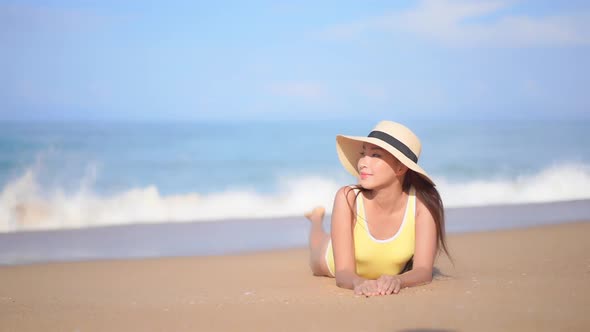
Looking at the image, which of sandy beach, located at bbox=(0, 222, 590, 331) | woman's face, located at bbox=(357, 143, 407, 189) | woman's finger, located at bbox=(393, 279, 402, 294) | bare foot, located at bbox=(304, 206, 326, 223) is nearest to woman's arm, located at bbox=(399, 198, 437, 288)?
sandy beach, located at bbox=(0, 222, 590, 331)

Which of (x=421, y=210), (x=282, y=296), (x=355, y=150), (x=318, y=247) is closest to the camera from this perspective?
(x=282, y=296)

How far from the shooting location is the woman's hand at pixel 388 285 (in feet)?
15.6

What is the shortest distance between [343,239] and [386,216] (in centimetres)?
38

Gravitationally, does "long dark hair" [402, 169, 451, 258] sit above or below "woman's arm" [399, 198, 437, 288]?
above

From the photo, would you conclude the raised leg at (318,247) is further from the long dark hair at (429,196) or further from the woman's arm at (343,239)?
the long dark hair at (429,196)

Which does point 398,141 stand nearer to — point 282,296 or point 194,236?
point 282,296

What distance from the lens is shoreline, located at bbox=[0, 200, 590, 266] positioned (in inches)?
320

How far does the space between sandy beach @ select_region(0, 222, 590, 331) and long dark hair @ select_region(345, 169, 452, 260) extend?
1.30 ft

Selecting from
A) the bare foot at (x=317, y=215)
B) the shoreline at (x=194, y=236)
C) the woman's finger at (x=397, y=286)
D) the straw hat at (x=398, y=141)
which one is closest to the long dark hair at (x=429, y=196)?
the straw hat at (x=398, y=141)

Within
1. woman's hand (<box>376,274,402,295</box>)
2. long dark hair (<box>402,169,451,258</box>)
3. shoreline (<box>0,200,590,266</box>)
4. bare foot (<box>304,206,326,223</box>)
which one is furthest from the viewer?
shoreline (<box>0,200,590,266</box>)

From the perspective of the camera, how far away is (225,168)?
21.8 m

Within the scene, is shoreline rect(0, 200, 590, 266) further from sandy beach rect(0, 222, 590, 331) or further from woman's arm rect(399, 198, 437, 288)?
woman's arm rect(399, 198, 437, 288)

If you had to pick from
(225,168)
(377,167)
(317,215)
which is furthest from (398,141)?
(225,168)

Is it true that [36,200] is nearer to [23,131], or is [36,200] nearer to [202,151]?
[202,151]
